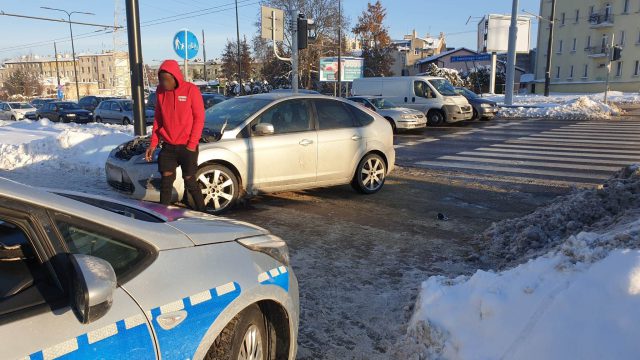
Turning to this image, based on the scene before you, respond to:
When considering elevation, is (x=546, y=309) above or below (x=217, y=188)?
above

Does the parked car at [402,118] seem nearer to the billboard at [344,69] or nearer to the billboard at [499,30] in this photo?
the billboard at [344,69]

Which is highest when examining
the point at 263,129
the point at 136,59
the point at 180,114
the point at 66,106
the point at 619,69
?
the point at 619,69

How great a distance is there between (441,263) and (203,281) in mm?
3114

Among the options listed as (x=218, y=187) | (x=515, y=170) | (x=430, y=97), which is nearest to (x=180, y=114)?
(x=218, y=187)

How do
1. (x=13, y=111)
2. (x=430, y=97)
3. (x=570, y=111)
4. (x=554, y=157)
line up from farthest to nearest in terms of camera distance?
(x=13, y=111)
(x=570, y=111)
(x=430, y=97)
(x=554, y=157)

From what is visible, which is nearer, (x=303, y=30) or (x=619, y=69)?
(x=303, y=30)

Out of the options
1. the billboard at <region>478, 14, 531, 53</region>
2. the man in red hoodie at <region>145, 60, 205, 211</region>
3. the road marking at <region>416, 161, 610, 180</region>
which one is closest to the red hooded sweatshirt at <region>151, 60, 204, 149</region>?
the man in red hoodie at <region>145, 60, 205, 211</region>

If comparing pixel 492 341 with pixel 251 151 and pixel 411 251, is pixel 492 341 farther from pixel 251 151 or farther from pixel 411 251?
pixel 251 151

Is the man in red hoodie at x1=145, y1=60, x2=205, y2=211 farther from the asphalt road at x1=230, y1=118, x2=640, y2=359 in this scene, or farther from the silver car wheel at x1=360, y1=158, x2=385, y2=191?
the silver car wheel at x1=360, y1=158, x2=385, y2=191

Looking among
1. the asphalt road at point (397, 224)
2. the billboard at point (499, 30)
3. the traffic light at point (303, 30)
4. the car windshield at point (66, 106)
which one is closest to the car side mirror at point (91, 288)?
the asphalt road at point (397, 224)

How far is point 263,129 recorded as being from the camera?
647 centimetres

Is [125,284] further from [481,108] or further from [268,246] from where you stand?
[481,108]

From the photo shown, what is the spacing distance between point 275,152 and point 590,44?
6139 centimetres

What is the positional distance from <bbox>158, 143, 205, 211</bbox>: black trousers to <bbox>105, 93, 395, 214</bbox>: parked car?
418mm
